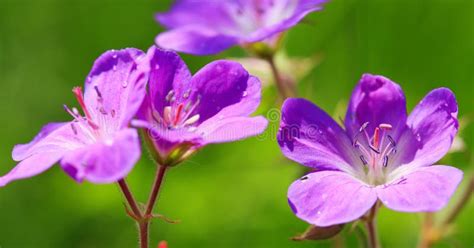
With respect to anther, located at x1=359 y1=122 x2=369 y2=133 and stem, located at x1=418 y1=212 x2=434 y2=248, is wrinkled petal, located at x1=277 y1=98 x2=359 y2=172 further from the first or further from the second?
stem, located at x1=418 y1=212 x2=434 y2=248

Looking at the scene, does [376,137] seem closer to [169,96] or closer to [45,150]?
[169,96]

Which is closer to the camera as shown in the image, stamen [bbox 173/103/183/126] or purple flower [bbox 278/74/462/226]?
purple flower [bbox 278/74/462/226]

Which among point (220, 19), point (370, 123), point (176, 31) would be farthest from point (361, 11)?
point (370, 123)

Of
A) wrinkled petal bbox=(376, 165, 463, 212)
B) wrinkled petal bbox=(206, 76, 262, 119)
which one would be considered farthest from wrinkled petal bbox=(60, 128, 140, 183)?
wrinkled petal bbox=(376, 165, 463, 212)

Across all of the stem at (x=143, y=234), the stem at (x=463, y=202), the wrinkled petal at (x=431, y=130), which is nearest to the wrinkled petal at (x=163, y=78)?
the stem at (x=143, y=234)

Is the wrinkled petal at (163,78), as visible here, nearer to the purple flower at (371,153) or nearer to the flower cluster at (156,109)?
the flower cluster at (156,109)

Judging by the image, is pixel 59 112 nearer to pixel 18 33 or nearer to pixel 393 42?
pixel 18 33

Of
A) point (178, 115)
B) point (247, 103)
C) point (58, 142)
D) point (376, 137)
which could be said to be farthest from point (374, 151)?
point (58, 142)
